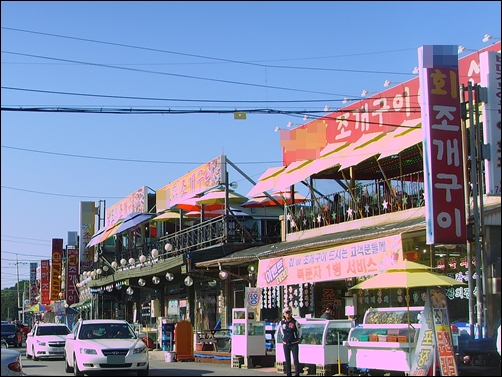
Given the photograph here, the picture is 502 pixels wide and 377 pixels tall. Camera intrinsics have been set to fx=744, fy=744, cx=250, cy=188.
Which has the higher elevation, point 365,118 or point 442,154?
point 365,118

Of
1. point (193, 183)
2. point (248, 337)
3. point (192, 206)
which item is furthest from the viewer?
point (193, 183)

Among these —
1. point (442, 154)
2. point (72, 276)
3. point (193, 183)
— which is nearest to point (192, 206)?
point (193, 183)

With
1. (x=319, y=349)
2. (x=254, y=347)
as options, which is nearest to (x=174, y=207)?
(x=254, y=347)

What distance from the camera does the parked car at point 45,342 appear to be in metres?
25.7

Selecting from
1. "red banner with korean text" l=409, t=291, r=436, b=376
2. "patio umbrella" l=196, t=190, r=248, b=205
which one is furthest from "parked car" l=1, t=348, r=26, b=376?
"patio umbrella" l=196, t=190, r=248, b=205

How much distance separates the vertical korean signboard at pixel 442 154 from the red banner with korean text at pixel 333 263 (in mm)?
1083

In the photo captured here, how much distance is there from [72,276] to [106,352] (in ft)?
136

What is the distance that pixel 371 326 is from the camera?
16.2 metres

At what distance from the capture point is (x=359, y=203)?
22.0 m

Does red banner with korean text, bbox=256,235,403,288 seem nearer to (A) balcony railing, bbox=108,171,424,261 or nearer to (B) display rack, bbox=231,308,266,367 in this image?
(B) display rack, bbox=231,308,266,367

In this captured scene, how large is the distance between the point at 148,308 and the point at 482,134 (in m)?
28.1

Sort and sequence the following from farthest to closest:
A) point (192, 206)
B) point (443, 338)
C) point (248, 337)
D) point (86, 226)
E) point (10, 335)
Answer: point (86, 226) < point (10, 335) < point (192, 206) < point (248, 337) < point (443, 338)

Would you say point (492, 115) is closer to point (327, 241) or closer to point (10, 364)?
point (327, 241)

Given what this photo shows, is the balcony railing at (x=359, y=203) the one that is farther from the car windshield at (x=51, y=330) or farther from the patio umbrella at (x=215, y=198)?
the car windshield at (x=51, y=330)
